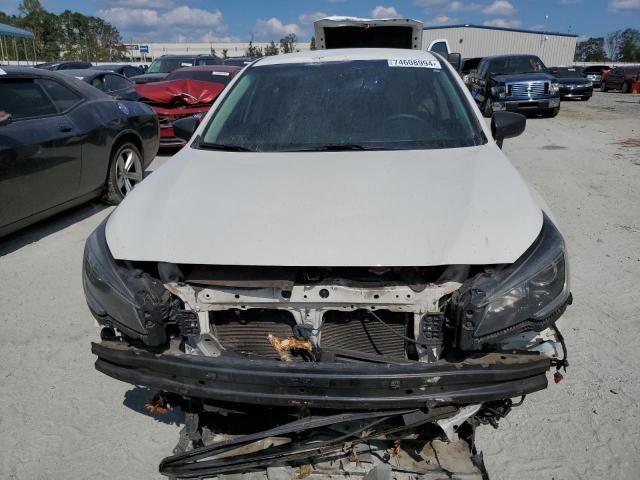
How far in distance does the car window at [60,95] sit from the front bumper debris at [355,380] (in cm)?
441

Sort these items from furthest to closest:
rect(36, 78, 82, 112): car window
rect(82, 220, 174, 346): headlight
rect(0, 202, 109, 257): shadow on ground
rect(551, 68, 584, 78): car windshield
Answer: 1. rect(551, 68, 584, 78): car windshield
2. rect(36, 78, 82, 112): car window
3. rect(0, 202, 109, 257): shadow on ground
4. rect(82, 220, 174, 346): headlight

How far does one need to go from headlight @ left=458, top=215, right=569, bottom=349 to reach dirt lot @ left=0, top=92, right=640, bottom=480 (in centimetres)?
91

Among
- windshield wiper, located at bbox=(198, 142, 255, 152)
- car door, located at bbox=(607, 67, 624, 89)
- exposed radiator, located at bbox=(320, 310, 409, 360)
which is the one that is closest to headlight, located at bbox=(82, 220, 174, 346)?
exposed radiator, located at bbox=(320, 310, 409, 360)

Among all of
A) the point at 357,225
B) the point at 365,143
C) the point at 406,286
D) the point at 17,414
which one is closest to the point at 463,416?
the point at 406,286

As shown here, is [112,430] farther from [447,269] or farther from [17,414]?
[447,269]

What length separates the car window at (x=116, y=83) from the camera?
1073cm

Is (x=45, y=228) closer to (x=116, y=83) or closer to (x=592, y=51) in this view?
(x=116, y=83)

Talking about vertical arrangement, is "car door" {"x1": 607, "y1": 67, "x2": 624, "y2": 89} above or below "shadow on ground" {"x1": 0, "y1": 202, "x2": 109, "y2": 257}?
above

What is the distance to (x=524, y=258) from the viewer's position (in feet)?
6.87

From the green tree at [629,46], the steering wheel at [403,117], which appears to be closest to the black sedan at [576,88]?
the steering wheel at [403,117]

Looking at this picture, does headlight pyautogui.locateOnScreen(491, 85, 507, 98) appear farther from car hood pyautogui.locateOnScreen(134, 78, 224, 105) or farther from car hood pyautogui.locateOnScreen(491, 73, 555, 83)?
car hood pyautogui.locateOnScreen(134, 78, 224, 105)

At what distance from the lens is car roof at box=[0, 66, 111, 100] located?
5.19 meters

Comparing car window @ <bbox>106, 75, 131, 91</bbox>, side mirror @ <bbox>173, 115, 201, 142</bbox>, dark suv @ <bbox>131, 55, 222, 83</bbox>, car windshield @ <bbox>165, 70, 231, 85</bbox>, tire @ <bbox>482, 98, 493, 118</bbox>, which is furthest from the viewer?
dark suv @ <bbox>131, 55, 222, 83</bbox>

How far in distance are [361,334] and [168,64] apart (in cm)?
1614
